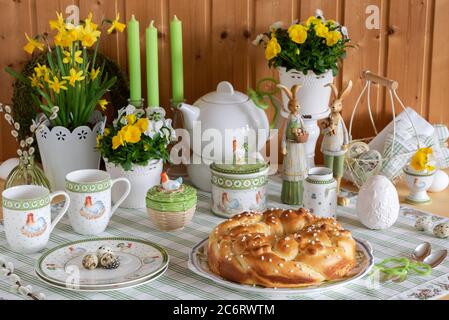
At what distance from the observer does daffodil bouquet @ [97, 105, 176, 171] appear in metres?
1.46

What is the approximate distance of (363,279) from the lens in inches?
47.9

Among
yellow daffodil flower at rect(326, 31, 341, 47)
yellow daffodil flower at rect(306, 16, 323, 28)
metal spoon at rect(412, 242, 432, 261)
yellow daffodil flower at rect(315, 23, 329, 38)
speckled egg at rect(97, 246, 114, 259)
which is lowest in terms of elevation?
metal spoon at rect(412, 242, 432, 261)

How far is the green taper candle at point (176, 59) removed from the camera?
164 centimetres

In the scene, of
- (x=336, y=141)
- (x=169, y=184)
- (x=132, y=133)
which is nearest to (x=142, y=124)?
(x=132, y=133)

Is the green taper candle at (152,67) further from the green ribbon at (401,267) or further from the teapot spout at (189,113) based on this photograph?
the green ribbon at (401,267)

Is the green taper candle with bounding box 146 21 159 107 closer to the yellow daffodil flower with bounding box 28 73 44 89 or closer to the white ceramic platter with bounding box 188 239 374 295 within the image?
the yellow daffodil flower with bounding box 28 73 44 89

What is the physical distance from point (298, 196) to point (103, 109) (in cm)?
42

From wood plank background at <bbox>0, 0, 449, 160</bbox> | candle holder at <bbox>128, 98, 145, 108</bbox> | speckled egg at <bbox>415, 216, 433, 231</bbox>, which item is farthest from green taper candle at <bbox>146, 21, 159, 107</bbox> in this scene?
speckled egg at <bbox>415, 216, 433, 231</bbox>

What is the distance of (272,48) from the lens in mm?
1576

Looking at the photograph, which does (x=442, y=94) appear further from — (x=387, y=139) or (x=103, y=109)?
(x=103, y=109)

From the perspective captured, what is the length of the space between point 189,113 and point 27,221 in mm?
418

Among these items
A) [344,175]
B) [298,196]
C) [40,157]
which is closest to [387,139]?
[344,175]

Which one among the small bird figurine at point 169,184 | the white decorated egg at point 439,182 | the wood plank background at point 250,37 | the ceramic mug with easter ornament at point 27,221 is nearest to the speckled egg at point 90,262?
the ceramic mug with easter ornament at point 27,221
